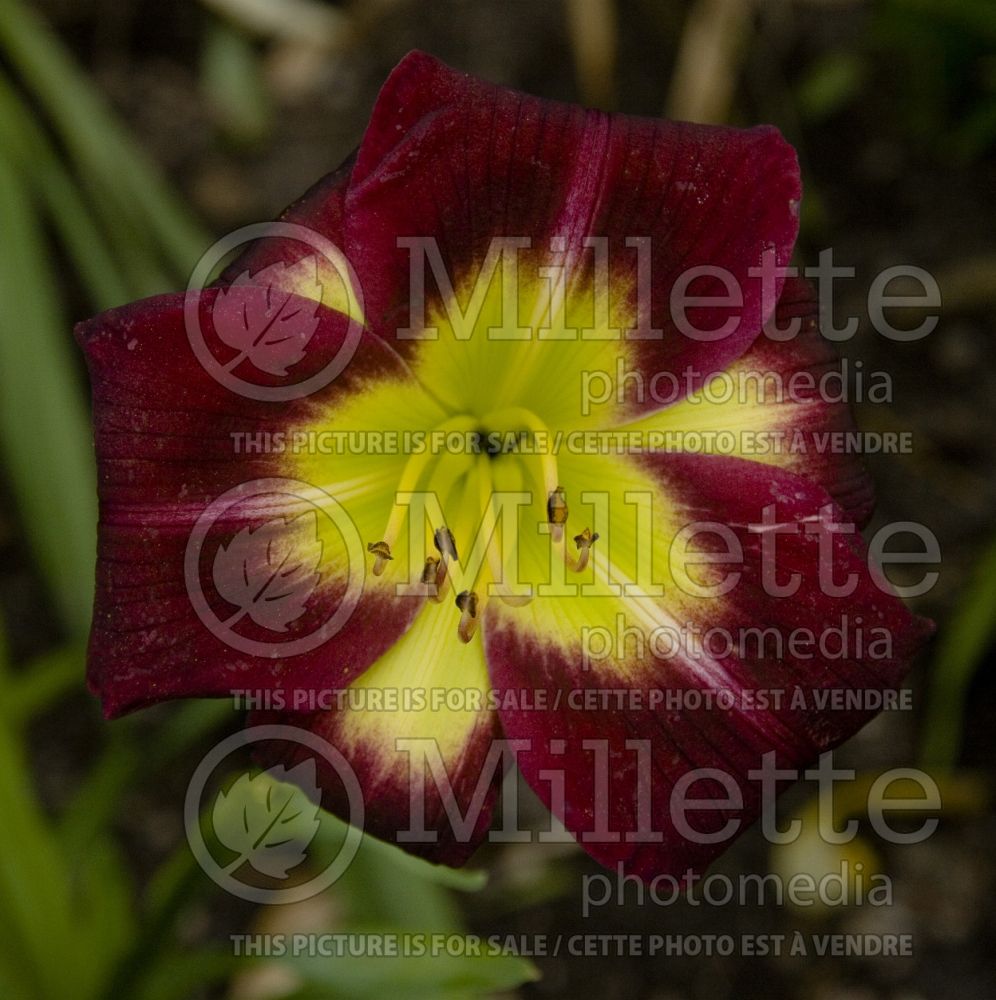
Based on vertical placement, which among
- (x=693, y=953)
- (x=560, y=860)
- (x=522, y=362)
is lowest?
(x=693, y=953)

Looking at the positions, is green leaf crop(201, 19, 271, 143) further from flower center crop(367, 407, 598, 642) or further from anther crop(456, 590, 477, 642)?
anther crop(456, 590, 477, 642)

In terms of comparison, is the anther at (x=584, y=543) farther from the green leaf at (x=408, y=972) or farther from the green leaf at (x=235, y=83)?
the green leaf at (x=235, y=83)

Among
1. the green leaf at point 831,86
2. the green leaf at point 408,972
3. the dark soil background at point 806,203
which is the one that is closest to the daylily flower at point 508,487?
the green leaf at point 408,972

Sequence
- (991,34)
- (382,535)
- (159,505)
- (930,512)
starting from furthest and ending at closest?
(930,512)
(991,34)
(382,535)
(159,505)

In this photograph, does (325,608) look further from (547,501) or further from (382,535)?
(547,501)

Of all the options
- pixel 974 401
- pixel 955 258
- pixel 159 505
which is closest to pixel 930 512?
pixel 974 401

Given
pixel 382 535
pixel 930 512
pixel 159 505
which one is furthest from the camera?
pixel 930 512

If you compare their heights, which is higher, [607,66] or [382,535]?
[607,66]

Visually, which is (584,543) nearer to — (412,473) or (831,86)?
(412,473)

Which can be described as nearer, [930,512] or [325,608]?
[325,608]
